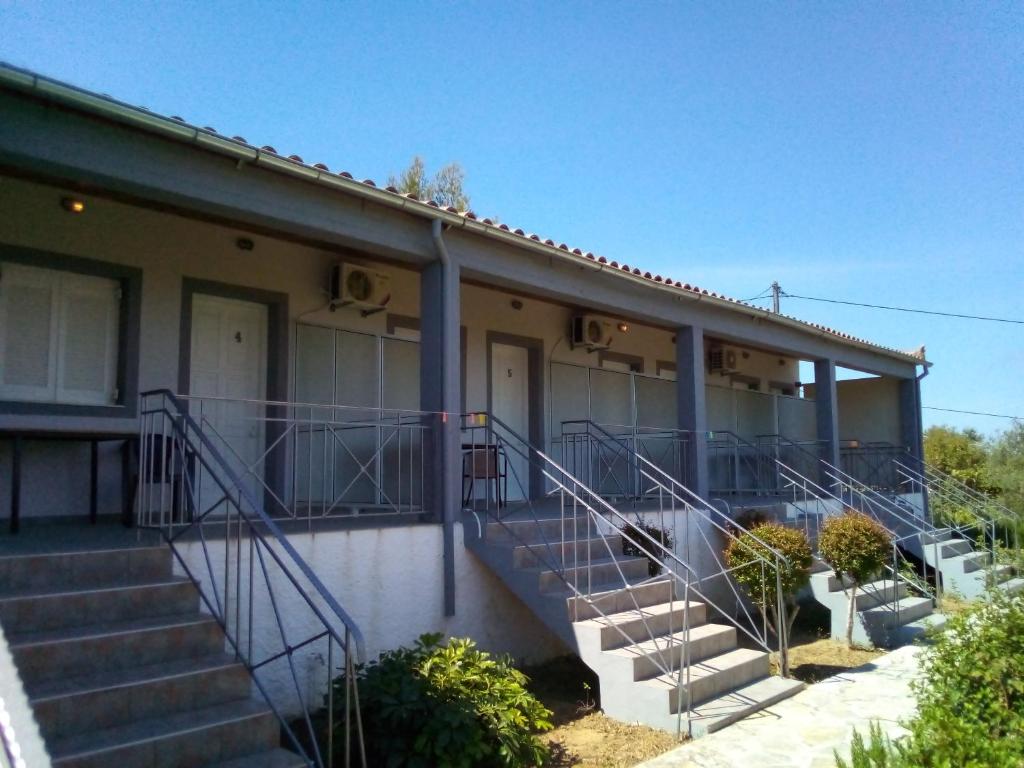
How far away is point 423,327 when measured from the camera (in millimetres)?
6387

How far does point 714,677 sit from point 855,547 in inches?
101

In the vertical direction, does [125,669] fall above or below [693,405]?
below

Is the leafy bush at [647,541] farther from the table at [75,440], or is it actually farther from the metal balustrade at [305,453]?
the table at [75,440]

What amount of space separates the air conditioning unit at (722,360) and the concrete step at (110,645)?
33.8ft

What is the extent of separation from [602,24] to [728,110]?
295 cm

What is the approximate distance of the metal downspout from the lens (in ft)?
19.7

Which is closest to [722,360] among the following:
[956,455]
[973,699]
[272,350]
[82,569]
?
[272,350]

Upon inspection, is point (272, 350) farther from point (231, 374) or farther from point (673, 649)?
point (673, 649)

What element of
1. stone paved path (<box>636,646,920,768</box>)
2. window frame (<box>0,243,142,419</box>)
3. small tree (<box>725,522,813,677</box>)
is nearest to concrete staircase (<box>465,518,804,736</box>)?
stone paved path (<box>636,646,920,768</box>)

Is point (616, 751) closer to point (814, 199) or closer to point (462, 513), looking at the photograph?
point (462, 513)

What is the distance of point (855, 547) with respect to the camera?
23.9 ft

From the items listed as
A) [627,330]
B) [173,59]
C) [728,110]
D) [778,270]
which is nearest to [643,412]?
[627,330]

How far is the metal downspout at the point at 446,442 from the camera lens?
602 centimetres

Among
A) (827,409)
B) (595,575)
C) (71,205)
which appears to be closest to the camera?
(71,205)
